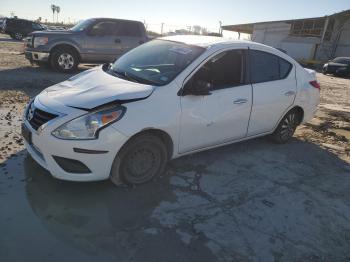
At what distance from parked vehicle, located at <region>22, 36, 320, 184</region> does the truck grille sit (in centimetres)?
1

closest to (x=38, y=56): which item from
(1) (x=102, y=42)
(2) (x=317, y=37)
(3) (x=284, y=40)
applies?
(1) (x=102, y=42)

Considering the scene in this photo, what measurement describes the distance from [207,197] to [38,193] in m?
1.82

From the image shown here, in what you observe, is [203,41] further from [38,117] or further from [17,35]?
[17,35]

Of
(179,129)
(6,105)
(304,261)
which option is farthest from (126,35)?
(304,261)

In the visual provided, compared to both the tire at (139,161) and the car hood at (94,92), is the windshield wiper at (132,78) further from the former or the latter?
the tire at (139,161)

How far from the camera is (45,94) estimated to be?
397 centimetres

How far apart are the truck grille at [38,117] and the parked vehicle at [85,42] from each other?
25.5 feet

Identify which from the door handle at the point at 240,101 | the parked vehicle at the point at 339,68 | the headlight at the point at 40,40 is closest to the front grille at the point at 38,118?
the door handle at the point at 240,101

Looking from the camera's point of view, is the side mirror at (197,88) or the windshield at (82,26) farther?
the windshield at (82,26)

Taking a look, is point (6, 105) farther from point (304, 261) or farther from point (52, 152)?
point (304, 261)

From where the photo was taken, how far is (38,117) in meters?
3.59

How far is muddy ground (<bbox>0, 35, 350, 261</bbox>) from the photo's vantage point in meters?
2.94

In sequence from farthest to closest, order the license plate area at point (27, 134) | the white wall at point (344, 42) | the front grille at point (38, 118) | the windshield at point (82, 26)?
the white wall at point (344, 42) → the windshield at point (82, 26) → the license plate area at point (27, 134) → the front grille at point (38, 118)

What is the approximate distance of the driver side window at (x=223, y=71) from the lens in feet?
Result: 14.0
